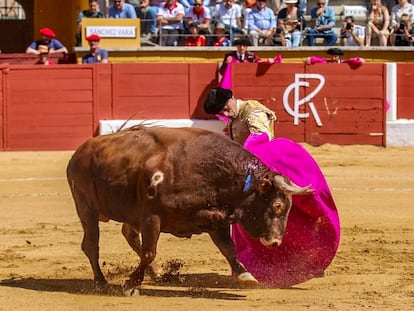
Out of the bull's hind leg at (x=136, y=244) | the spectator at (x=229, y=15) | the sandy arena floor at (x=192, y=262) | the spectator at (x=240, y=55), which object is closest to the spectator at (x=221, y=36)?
the spectator at (x=229, y=15)

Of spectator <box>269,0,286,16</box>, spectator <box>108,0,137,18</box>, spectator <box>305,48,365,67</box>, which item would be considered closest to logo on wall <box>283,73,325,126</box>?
spectator <box>305,48,365,67</box>

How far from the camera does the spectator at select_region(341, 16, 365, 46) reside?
15.1 m

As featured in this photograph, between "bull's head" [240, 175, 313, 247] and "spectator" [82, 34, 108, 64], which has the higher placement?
"spectator" [82, 34, 108, 64]

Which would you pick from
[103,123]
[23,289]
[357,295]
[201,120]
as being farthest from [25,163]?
[357,295]

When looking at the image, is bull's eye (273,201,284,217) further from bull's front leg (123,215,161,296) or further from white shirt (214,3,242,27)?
white shirt (214,3,242,27)

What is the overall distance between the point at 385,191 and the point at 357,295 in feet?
16.6

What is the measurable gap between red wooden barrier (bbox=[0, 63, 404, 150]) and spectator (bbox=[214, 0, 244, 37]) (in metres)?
0.74

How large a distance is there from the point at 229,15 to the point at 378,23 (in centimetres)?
222

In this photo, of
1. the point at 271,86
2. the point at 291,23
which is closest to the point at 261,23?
the point at 291,23

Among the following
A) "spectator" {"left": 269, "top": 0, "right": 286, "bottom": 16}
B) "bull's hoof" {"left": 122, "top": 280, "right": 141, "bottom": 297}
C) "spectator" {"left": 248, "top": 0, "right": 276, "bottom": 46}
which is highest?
"spectator" {"left": 269, "top": 0, "right": 286, "bottom": 16}

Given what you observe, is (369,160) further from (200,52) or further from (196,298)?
(196,298)

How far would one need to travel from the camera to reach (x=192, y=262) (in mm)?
6922

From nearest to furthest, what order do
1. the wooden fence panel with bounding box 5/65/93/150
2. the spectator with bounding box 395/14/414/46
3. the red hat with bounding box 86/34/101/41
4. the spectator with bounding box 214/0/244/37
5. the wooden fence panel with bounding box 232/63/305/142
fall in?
the red hat with bounding box 86/34/101/41, the wooden fence panel with bounding box 5/65/93/150, the wooden fence panel with bounding box 232/63/305/142, the spectator with bounding box 214/0/244/37, the spectator with bounding box 395/14/414/46

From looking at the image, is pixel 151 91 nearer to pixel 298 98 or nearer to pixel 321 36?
pixel 298 98
